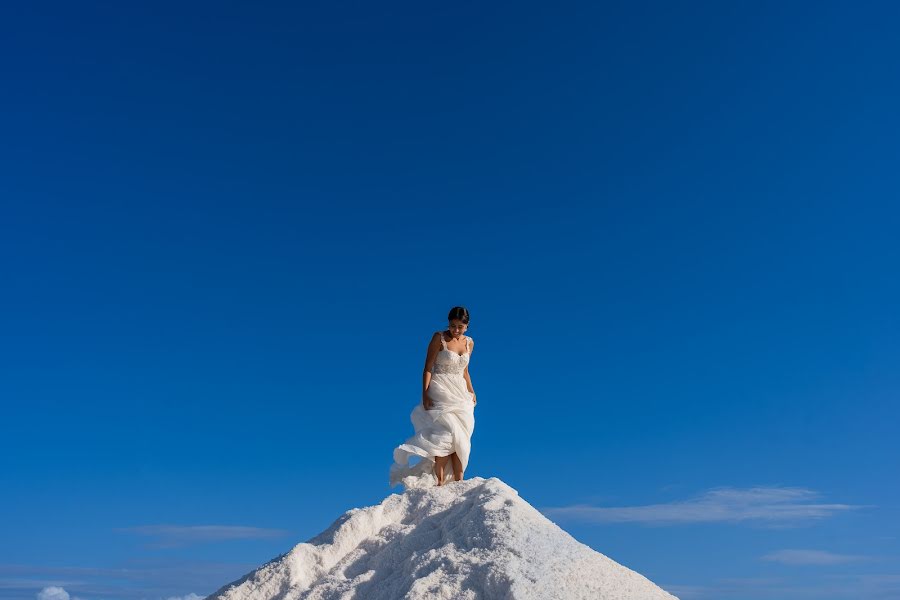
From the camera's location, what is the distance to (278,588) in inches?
445

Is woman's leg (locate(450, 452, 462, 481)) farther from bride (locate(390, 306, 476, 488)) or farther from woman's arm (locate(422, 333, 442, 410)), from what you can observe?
woman's arm (locate(422, 333, 442, 410))

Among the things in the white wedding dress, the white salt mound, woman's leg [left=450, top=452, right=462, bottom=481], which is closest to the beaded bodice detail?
the white wedding dress

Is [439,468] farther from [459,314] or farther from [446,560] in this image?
[446,560]

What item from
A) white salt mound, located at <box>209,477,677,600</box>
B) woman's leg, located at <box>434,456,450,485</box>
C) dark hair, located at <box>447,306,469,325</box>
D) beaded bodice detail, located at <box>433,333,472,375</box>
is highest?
dark hair, located at <box>447,306,469,325</box>

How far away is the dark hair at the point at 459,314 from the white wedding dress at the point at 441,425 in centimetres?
41

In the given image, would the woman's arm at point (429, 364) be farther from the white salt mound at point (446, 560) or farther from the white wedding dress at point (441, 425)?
the white salt mound at point (446, 560)

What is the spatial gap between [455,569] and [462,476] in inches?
170

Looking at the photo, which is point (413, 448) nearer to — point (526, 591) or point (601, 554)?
point (601, 554)

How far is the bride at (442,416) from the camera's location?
14211mm

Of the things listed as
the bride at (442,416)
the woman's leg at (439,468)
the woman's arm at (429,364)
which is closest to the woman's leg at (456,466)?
the bride at (442,416)

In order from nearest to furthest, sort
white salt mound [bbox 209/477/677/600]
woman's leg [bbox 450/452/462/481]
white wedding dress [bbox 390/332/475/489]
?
white salt mound [bbox 209/477/677/600] → white wedding dress [bbox 390/332/475/489] → woman's leg [bbox 450/452/462/481]

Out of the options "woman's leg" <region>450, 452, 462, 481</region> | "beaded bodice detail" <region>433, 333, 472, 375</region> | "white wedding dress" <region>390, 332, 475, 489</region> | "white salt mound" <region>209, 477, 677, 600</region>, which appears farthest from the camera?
"beaded bodice detail" <region>433, 333, 472, 375</region>

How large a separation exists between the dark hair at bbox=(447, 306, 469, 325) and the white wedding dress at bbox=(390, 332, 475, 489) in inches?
16.0

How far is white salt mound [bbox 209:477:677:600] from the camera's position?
9758 millimetres
